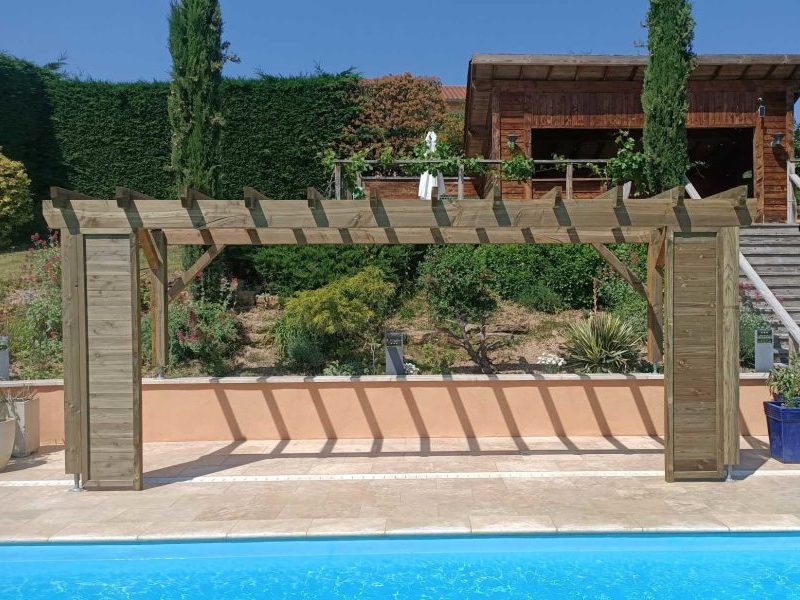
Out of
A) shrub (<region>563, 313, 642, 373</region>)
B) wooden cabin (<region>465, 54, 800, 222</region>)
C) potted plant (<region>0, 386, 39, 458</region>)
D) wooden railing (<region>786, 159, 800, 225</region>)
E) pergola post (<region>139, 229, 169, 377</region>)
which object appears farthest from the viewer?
wooden cabin (<region>465, 54, 800, 222</region>)

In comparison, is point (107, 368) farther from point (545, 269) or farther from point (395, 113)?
point (395, 113)

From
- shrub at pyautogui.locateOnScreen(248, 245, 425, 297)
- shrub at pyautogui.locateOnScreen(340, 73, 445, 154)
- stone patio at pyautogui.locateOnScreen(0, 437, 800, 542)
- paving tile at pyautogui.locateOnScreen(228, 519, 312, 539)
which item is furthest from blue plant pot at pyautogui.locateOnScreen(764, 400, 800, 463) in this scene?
shrub at pyautogui.locateOnScreen(340, 73, 445, 154)

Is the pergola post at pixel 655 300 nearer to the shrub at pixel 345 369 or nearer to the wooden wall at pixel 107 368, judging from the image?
the shrub at pixel 345 369

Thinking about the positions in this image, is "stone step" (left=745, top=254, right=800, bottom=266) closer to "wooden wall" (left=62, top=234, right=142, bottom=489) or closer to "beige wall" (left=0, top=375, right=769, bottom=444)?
"beige wall" (left=0, top=375, right=769, bottom=444)

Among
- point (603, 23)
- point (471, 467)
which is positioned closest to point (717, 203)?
point (471, 467)

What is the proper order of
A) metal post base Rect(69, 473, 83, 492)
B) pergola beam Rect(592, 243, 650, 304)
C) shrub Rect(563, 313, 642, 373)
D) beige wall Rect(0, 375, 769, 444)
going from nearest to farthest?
metal post base Rect(69, 473, 83, 492), beige wall Rect(0, 375, 769, 444), pergola beam Rect(592, 243, 650, 304), shrub Rect(563, 313, 642, 373)

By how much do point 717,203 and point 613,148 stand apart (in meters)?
13.1

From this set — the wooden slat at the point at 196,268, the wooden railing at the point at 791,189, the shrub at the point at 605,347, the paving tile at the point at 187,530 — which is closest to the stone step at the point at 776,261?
the wooden railing at the point at 791,189

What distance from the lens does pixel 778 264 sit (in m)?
11.7

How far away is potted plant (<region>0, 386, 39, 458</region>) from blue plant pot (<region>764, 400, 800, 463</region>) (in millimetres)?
8362

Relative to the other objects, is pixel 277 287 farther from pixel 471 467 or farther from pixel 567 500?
pixel 567 500

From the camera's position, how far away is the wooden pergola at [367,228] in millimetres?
6379

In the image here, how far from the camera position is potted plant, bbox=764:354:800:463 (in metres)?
7.10

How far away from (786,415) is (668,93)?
329 inches
